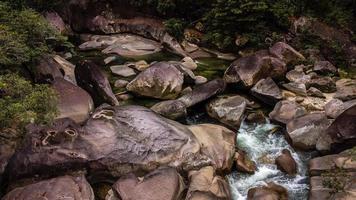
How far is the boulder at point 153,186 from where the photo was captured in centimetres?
987

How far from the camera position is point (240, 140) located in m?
13.5

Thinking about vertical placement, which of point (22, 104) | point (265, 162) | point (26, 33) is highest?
point (22, 104)

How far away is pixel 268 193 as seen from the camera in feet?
34.0

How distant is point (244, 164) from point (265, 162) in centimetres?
84

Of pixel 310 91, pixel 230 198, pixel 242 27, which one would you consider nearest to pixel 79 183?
pixel 230 198

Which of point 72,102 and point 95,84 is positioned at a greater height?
point 72,102

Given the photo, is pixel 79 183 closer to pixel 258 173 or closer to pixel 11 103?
pixel 11 103

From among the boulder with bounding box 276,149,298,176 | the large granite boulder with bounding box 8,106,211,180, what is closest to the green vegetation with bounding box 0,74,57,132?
the large granite boulder with bounding box 8,106,211,180

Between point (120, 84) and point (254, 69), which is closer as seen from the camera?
point (254, 69)

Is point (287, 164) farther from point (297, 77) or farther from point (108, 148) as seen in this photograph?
point (297, 77)

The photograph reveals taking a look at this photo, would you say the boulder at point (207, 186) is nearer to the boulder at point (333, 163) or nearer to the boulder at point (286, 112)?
the boulder at point (333, 163)

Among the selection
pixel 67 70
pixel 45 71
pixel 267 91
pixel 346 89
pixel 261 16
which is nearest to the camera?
pixel 45 71

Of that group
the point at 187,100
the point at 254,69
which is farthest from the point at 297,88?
the point at 187,100

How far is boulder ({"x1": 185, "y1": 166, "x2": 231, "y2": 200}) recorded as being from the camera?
32.8 ft
